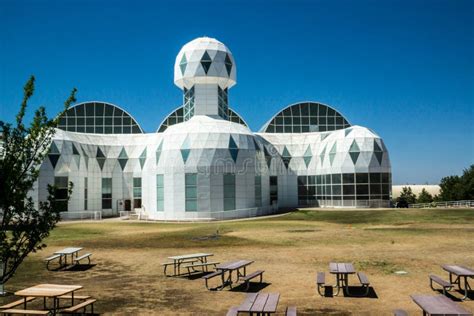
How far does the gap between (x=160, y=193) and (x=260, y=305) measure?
127ft

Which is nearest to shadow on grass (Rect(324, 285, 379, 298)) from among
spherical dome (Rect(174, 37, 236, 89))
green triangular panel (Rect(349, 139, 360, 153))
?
green triangular panel (Rect(349, 139, 360, 153))

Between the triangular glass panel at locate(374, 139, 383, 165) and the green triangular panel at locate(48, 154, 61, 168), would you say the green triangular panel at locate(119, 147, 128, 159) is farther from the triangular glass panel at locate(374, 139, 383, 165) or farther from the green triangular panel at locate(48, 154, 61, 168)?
the triangular glass panel at locate(374, 139, 383, 165)

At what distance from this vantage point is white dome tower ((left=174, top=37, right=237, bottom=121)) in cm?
5528

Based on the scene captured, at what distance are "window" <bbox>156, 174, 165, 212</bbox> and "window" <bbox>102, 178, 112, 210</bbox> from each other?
13.3 metres

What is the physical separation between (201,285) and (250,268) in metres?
3.18

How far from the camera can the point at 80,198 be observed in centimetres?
5309

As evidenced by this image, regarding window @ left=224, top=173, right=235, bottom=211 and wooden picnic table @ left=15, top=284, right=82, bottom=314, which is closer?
wooden picnic table @ left=15, top=284, right=82, bottom=314

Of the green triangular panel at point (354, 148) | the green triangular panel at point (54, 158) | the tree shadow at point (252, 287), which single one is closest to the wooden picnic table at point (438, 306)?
the tree shadow at point (252, 287)

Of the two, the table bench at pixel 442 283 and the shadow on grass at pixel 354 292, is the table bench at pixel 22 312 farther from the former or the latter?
the table bench at pixel 442 283

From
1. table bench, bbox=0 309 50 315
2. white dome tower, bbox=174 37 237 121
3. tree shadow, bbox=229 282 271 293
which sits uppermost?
white dome tower, bbox=174 37 237 121

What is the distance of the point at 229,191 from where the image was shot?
46.4 m

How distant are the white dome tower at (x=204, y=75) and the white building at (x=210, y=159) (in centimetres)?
13

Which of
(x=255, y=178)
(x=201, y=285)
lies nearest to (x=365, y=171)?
(x=255, y=178)

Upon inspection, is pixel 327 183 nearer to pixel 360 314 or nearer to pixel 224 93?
pixel 224 93
